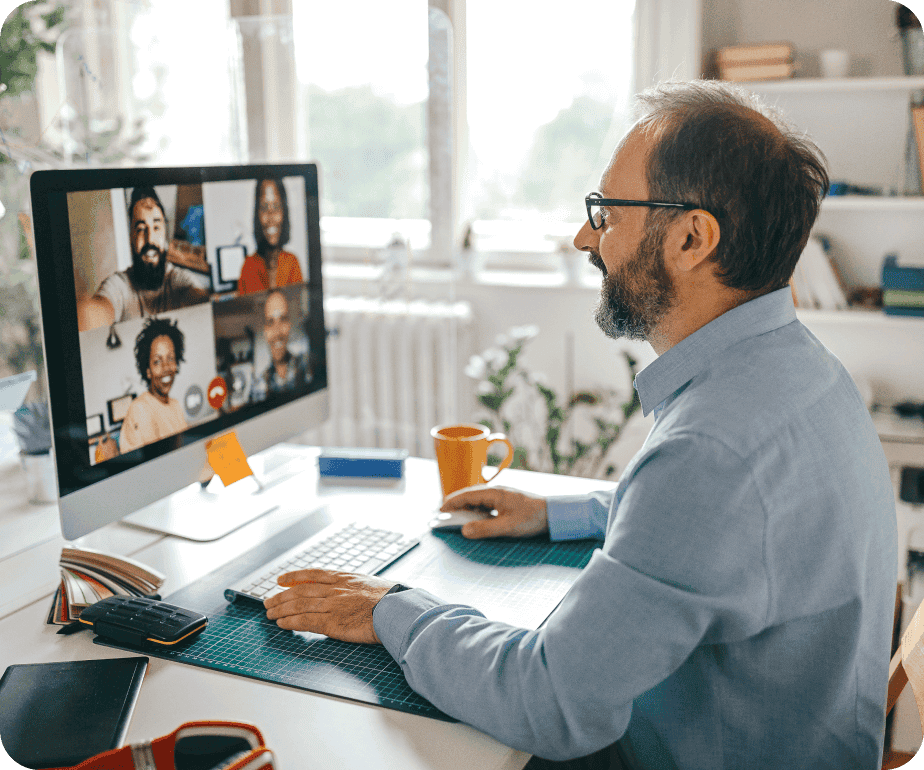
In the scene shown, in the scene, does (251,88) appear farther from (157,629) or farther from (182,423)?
(157,629)

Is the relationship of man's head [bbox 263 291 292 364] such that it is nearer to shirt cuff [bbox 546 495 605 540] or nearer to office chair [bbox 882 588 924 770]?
shirt cuff [bbox 546 495 605 540]

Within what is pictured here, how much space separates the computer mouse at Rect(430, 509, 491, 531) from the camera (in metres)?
1.24

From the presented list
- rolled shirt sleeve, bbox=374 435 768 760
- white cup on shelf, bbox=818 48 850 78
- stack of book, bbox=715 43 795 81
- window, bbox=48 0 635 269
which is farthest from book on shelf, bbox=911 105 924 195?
rolled shirt sleeve, bbox=374 435 768 760

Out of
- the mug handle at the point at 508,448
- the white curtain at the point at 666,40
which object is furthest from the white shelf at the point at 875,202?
the mug handle at the point at 508,448

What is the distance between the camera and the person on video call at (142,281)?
1064 millimetres

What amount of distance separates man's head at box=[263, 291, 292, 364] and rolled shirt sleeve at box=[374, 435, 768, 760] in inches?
A: 30.3

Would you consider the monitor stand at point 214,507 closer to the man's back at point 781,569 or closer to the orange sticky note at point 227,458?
the orange sticky note at point 227,458

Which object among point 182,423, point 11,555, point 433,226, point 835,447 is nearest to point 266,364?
point 182,423

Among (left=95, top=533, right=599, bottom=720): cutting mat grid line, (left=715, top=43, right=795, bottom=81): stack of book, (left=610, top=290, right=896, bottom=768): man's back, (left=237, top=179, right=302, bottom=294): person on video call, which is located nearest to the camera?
(left=610, top=290, right=896, bottom=768): man's back

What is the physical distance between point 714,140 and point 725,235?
0.33ft

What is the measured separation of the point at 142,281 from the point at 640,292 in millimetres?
652

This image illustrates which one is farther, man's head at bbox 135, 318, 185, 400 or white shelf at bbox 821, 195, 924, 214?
white shelf at bbox 821, 195, 924, 214

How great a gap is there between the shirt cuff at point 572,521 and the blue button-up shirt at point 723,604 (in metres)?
0.33

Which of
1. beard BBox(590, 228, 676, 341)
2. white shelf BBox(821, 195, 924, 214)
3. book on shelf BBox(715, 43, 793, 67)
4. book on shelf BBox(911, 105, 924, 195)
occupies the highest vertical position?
book on shelf BBox(715, 43, 793, 67)
